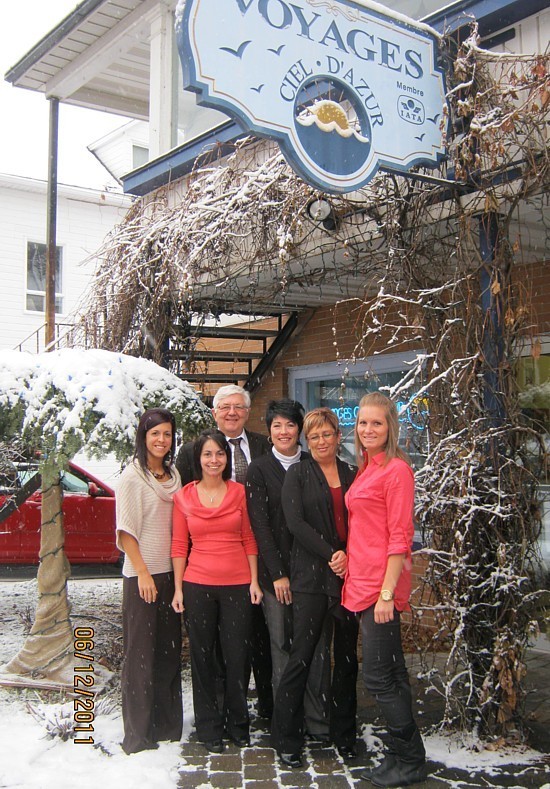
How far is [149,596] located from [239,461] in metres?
0.92

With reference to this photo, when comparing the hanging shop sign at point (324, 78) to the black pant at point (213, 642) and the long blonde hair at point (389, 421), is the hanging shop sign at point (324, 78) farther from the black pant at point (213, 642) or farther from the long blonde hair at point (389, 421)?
the black pant at point (213, 642)

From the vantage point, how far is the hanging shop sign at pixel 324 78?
3.15 meters

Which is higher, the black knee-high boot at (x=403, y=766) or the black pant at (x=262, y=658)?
the black pant at (x=262, y=658)

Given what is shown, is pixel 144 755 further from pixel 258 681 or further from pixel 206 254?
pixel 206 254

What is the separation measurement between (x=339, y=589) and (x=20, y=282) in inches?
530

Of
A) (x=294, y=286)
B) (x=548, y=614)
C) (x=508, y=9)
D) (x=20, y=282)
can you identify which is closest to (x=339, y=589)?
(x=548, y=614)

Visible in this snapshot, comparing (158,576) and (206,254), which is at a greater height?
(206,254)

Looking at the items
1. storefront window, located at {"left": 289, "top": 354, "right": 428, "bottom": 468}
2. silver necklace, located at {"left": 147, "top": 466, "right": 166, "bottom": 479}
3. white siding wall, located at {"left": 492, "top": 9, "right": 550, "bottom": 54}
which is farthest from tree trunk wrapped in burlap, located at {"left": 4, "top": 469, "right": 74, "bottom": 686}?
white siding wall, located at {"left": 492, "top": 9, "right": 550, "bottom": 54}

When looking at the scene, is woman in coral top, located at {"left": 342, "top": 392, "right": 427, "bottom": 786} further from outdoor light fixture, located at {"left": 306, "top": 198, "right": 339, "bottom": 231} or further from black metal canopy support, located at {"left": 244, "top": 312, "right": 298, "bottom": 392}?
black metal canopy support, located at {"left": 244, "top": 312, "right": 298, "bottom": 392}

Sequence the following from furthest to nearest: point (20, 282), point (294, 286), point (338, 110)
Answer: point (20, 282) → point (294, 286) → point (338, 110)

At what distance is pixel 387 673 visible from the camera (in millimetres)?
3547

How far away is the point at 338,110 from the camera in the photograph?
3490mm
